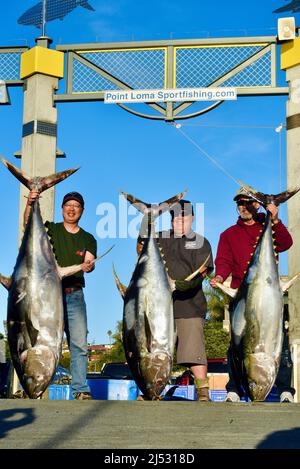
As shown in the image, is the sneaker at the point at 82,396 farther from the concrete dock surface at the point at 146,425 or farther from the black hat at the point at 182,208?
the black hat at the point at 182,208

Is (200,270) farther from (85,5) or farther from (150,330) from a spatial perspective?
(85,5)

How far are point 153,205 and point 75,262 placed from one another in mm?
812

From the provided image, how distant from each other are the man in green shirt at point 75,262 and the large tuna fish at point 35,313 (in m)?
0.26

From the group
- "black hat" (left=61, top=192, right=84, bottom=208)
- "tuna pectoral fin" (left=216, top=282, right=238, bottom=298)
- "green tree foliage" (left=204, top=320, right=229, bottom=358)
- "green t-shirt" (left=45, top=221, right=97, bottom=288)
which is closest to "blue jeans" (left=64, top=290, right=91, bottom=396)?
"green t-shirt" (left=45, top=221, right=97, bottom=288)

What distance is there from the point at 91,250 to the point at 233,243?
118 cm

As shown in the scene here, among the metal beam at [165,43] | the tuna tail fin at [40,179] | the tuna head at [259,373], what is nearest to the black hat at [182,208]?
the tuna tail fin at [40,179]

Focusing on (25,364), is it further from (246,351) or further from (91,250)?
(246,351)

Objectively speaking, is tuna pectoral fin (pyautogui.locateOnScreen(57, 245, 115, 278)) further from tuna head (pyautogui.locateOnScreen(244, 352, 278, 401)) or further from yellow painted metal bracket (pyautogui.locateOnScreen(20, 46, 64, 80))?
yellow painted metal bracket (pyautogui.locateOnScreen(20, 46, 64, 80))

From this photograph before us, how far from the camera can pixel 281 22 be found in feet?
24.7

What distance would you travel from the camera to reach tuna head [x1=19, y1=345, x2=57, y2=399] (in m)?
5.13

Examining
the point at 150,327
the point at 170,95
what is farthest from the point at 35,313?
the point at 170,95

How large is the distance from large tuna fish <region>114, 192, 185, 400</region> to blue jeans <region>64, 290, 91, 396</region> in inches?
16.0
